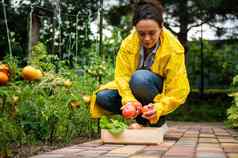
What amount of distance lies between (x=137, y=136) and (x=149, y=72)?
428 mm

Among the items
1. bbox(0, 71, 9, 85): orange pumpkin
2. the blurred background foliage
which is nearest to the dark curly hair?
the blurred background foliage

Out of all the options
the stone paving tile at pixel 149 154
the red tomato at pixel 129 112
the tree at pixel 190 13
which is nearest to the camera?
the stone paving tile at pixel 149 154

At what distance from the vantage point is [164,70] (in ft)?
11.6

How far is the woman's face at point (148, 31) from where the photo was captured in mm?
3252

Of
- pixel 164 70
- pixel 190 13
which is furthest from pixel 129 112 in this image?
pixel 190 13

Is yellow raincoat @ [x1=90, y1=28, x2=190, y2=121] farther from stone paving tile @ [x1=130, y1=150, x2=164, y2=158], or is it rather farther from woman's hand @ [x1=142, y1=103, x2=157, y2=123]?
stone paving tile @ [x1=130, y1=150, x2=164, y2=158]

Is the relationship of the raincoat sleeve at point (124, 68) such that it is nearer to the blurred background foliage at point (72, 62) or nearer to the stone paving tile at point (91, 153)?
the blurred background foliage at point (72, 62)

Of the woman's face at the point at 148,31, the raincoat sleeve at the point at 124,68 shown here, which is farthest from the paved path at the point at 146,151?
the woman's face at the point at 148,31

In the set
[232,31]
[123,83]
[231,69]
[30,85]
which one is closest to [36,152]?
[30,85]

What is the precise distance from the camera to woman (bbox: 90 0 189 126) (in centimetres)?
330

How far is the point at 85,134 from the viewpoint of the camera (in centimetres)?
446

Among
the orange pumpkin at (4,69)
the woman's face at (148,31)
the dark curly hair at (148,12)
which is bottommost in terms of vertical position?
the orange pumpkin at (4,69)

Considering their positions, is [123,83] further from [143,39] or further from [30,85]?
[30,85]

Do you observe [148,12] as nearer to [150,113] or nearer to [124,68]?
[124,68]
